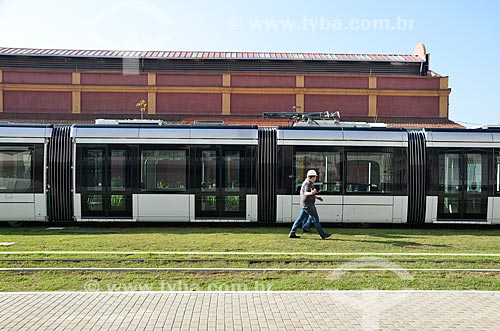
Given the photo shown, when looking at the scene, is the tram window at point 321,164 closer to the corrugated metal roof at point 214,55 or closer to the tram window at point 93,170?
the tram window at point 93,170

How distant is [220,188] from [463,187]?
704 cm

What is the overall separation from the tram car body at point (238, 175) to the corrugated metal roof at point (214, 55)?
25.5 meters

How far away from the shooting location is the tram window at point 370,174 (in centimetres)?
1407

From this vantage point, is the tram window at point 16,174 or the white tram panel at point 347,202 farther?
the white tram panel at point 347,202

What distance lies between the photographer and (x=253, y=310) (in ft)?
20.5

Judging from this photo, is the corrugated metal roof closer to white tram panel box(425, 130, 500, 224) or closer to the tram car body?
white tram panel box(425, 130, 500, 224)

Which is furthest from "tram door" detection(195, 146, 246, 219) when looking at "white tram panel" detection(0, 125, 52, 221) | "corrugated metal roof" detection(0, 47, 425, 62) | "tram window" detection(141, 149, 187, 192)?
"corrugated metal roof" detection(0, 47, 425, 62)

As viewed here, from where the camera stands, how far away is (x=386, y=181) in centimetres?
1409

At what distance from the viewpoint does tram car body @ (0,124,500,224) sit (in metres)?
14.0

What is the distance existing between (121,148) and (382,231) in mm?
7883

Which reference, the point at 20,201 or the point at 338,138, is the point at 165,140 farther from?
the point at 338,138

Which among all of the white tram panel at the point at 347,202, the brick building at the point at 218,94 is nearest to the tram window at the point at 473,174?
the white tram panel at the point at 347,202

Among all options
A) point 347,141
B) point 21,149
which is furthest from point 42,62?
point 347,141

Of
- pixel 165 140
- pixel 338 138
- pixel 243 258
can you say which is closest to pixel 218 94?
pixel 165 140
